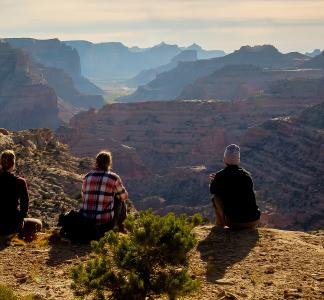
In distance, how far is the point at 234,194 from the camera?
10203mm

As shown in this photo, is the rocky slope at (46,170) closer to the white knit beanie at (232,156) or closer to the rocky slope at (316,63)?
the white knit beanie at (232,156)

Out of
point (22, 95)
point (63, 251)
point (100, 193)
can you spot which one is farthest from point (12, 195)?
point (22, 95)

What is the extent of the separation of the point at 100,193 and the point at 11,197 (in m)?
1.83

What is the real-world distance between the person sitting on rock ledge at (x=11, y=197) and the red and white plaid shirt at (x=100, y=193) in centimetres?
125

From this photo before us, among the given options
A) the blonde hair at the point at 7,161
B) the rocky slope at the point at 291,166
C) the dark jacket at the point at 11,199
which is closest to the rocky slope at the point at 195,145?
the rocky slope at the point at 291,166

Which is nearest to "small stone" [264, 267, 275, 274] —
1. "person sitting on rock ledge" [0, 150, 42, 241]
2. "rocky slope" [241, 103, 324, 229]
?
"person sitting on rock ledge" [0, 150, 42, 241]

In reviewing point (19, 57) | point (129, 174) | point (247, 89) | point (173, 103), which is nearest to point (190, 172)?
point (129, 174)

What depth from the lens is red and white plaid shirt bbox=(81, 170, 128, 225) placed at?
9812 mm

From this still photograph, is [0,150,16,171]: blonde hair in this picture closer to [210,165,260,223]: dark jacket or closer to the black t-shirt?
the black t-shirt

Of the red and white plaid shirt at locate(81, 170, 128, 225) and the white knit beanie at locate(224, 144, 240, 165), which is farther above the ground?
the white knit beanie at locate(224, 144, 240, 165)

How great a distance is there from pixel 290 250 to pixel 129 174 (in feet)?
245

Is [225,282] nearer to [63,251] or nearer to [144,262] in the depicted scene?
[144,262]

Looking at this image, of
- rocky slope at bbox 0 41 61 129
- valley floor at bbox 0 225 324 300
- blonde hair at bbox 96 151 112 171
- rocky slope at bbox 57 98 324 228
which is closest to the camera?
valley floor at bbox 0 225 324 300

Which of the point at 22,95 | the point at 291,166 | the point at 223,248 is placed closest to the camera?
the point at 223,248
